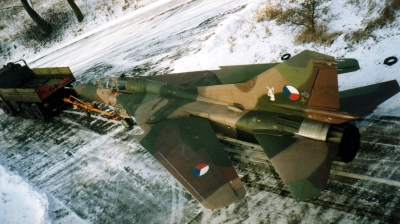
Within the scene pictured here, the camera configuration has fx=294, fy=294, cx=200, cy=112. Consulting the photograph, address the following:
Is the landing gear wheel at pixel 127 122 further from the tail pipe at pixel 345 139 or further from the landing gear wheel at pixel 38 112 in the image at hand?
the tail pipe at pixel 345 139

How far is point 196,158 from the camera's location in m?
9.33

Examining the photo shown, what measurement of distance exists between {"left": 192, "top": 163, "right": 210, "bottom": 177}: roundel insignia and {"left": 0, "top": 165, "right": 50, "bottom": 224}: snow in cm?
543

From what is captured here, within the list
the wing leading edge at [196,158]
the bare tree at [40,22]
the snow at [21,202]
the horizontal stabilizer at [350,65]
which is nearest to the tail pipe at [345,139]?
the horizontal stabilizer at [350,65]

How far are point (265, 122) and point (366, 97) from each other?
341 centimetres

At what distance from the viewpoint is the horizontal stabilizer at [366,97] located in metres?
9.06

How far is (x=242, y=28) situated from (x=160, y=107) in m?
9.92

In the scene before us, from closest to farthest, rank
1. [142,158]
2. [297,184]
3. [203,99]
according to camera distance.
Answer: [297,184], [203,99], [142,158]

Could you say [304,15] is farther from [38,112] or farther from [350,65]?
[38,112]

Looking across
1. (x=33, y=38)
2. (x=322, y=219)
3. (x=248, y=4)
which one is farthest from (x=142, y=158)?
(x=33, y=38)

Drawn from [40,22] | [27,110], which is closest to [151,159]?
[27,110]

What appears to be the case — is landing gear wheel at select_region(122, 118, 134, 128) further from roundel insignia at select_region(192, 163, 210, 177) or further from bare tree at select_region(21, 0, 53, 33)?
bare tree at select_region(21, 0, 53, 33)

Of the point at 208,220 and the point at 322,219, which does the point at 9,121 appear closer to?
the point at 208,220

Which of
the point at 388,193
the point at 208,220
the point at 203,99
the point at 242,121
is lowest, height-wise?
the point at 388,193

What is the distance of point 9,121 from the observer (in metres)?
18.0
